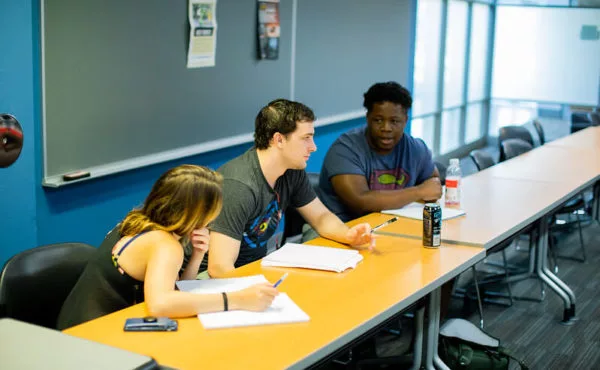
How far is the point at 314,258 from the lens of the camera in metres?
3.04

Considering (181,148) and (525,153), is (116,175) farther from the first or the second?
(525,153)

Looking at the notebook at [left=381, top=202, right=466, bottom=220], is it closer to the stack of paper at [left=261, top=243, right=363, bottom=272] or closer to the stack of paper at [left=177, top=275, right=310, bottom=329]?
the stack of paper at [left=261, top=243, right=363, bottom=272]

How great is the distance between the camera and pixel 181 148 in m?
4.94

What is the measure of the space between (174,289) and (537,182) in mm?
2909

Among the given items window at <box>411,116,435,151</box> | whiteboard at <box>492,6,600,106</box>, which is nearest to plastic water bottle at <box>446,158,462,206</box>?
window at <box>411,116,435,151</box>

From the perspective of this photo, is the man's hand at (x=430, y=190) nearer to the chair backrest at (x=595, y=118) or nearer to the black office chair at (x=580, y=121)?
the chair backrest at (x=595, y=118)

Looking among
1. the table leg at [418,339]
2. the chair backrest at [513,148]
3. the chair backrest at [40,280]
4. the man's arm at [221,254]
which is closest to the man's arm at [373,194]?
the table leg at [418,339]

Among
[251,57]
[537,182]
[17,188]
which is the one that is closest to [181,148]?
[251,57]

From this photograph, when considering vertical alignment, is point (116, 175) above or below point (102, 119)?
below

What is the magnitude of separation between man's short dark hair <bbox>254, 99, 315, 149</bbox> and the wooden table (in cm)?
57

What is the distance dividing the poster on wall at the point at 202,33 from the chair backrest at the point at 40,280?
2.21 meters

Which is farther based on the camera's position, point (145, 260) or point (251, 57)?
point (251, 57)

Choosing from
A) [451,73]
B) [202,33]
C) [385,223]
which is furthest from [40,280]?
[451,73]

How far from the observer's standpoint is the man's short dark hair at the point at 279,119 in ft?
10.7
